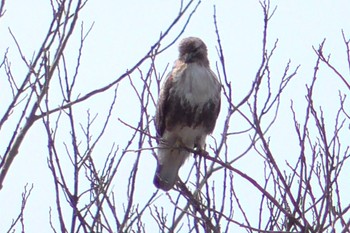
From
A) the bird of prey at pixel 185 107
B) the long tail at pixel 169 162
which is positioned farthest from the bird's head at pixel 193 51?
the long tail at pixel 169 162

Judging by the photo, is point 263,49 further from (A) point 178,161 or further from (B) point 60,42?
(A) point 178,161

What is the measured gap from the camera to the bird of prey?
6125mm

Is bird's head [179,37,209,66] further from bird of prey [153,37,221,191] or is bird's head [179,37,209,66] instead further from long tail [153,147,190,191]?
long tail [153,147,190,191]

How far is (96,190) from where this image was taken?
4.44m

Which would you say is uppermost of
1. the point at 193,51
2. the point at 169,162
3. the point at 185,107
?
the point at 193,51

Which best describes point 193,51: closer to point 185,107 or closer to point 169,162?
point 185,107

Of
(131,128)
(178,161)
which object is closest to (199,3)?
(131,128)

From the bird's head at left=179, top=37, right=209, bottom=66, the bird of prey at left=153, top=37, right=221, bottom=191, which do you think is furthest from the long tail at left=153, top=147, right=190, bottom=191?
the bird's head at left=179, top=37, right=209, bottom=66

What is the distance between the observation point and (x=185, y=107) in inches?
243

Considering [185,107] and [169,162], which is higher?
[185,107]

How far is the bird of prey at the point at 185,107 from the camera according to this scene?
20.1 feet

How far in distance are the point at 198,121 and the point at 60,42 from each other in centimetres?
271

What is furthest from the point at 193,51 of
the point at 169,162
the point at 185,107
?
the point at 169,162

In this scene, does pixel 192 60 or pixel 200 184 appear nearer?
pixel 200 184
